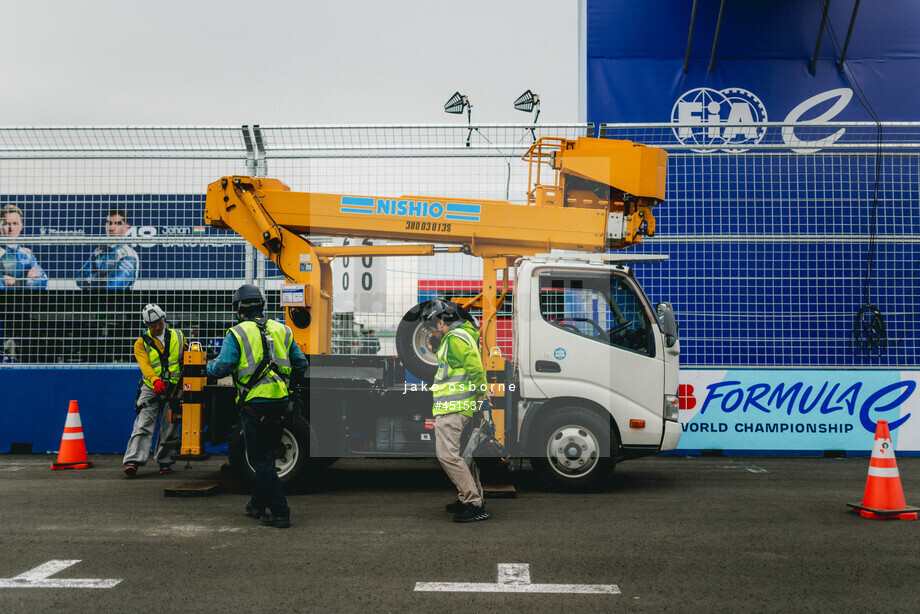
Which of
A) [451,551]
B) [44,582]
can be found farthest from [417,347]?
[44,582]

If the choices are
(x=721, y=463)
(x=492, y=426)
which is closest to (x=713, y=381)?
(x=721, y=463)

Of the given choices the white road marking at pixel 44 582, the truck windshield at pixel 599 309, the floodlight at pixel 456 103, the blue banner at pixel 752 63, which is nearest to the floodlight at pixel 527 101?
the floodlight at pixel 456 103

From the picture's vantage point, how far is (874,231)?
10672 mm

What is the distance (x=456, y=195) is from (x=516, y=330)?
9.42 ft

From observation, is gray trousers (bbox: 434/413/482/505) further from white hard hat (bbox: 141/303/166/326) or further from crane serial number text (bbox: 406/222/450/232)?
white hard hat (bbox: 141/303/166/326)

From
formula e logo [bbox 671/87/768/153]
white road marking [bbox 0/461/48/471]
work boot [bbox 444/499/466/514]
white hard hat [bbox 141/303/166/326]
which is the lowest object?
white road marking [bbox 0/461/48/471]

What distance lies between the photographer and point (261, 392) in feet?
20.0

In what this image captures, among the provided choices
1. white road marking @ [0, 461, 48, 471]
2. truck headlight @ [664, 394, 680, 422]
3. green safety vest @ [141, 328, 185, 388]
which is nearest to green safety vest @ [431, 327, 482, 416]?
truck headlight @ [664, 394, 680, 422]

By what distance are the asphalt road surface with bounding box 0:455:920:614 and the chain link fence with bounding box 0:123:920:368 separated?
2.81 meters

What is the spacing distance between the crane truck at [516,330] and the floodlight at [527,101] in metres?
3.25

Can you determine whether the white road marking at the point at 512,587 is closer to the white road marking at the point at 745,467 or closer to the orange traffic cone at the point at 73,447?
the white road marking at the point at 745,467

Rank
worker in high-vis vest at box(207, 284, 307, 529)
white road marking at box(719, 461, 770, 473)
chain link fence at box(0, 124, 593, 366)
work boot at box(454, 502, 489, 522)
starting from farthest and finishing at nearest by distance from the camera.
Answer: chain link fence at box(0, 124, 593, 366) < white road marking at box(719, 461, 770, 473) < work boot at box(454, 502, 489, 522) < worker in high-vis vest at box(207, 284, 307, 529)

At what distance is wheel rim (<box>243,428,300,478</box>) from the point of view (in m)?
7.37

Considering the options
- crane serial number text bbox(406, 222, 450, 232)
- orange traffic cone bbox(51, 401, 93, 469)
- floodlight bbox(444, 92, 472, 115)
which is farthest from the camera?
floodlight bbox(444, 92, 472, 115)
